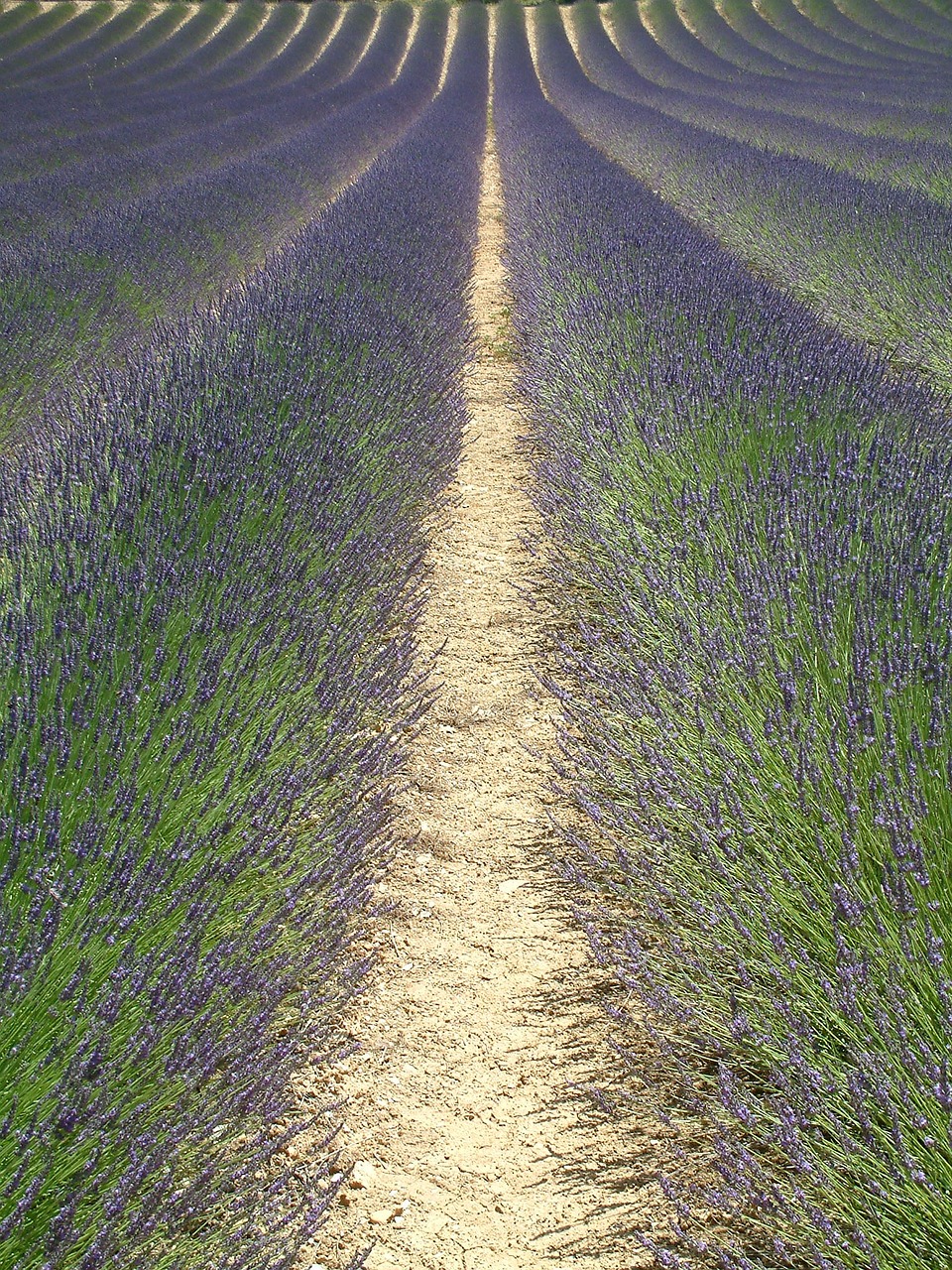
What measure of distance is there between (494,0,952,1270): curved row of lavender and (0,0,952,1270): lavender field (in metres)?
0.01

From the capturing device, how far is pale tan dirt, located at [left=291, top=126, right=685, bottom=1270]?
5.00 ft

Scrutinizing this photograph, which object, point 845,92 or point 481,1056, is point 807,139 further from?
point 481,1056

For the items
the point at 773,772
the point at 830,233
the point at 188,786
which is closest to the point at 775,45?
the point at 830,233

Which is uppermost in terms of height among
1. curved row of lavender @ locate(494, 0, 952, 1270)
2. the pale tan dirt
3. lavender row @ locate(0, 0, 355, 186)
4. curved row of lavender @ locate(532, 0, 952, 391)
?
lavender row @ locate(0, 0, 355, 186)

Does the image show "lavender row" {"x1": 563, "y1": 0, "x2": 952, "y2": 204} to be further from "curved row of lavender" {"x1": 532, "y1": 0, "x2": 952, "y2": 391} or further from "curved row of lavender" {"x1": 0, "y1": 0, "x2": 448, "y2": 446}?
"curved row of lavender" {"x1": 0, "y1": 0, "x2": 448, "y2": 446}

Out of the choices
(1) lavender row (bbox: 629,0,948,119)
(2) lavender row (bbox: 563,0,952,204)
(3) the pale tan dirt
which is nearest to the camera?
(3) the pale tan dirt

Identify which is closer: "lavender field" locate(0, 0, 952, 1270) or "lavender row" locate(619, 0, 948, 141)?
"lavender field" locate(0, 0, 952, 1270)

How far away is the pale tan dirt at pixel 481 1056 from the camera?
152cm

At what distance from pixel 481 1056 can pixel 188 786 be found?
2.52ft

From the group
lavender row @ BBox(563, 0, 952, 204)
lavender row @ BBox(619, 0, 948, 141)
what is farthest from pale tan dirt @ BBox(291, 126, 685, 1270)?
lavender row @ BBox(619, 0, 948, 141)

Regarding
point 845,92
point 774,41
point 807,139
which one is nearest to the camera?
point 807,139

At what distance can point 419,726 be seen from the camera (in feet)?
9.46

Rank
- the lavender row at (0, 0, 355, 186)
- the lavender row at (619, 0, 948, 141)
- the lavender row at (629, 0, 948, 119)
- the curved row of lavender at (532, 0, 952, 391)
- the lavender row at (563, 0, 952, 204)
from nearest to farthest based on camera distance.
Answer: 1. the curved row of lavender at (532, 0, 952, 391)
2. the lavender row at (563, 0, 952, 204)
3. the lavender row at (0, 0, 355, 186)
4. the lavender row at (619, 0, 948, 141)
5. the lavender row at (629, 0, 948, 119)

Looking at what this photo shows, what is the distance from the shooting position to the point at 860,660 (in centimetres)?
177
